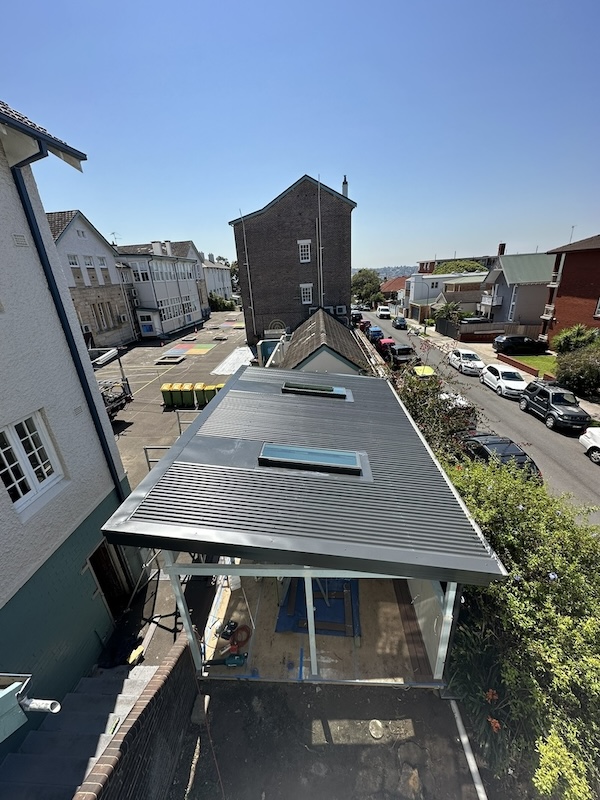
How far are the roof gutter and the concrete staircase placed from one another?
376 centimetres

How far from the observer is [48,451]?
629cm

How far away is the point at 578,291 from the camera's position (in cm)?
2392

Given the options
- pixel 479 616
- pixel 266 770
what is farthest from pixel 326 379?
pixel 266 770

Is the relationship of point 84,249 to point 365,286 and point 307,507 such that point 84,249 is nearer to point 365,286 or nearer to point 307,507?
point 307,507

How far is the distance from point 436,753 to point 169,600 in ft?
20.3

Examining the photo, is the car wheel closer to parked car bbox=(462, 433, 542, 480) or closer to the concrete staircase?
parked car bbox=(462, 433, 542, 480)

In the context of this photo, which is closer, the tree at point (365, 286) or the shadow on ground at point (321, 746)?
the shadow on ground at point (321, 746)

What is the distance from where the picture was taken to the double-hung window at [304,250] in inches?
1049

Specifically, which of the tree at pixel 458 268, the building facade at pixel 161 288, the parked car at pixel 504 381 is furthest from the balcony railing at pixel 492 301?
the tree at pixel 458 268

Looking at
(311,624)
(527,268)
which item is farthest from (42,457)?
(527,268)

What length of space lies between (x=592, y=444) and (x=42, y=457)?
60.6 feet

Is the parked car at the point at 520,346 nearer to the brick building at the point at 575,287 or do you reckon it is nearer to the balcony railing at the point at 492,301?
the brick building at the point at 575,287

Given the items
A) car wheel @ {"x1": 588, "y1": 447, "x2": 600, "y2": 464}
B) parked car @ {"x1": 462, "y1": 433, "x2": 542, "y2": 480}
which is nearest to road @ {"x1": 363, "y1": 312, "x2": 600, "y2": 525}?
car wheel @ {"x1": 588, "y1": 447, "x2": 600, "y2": 464}

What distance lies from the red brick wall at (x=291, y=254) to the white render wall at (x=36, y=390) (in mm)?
22927
